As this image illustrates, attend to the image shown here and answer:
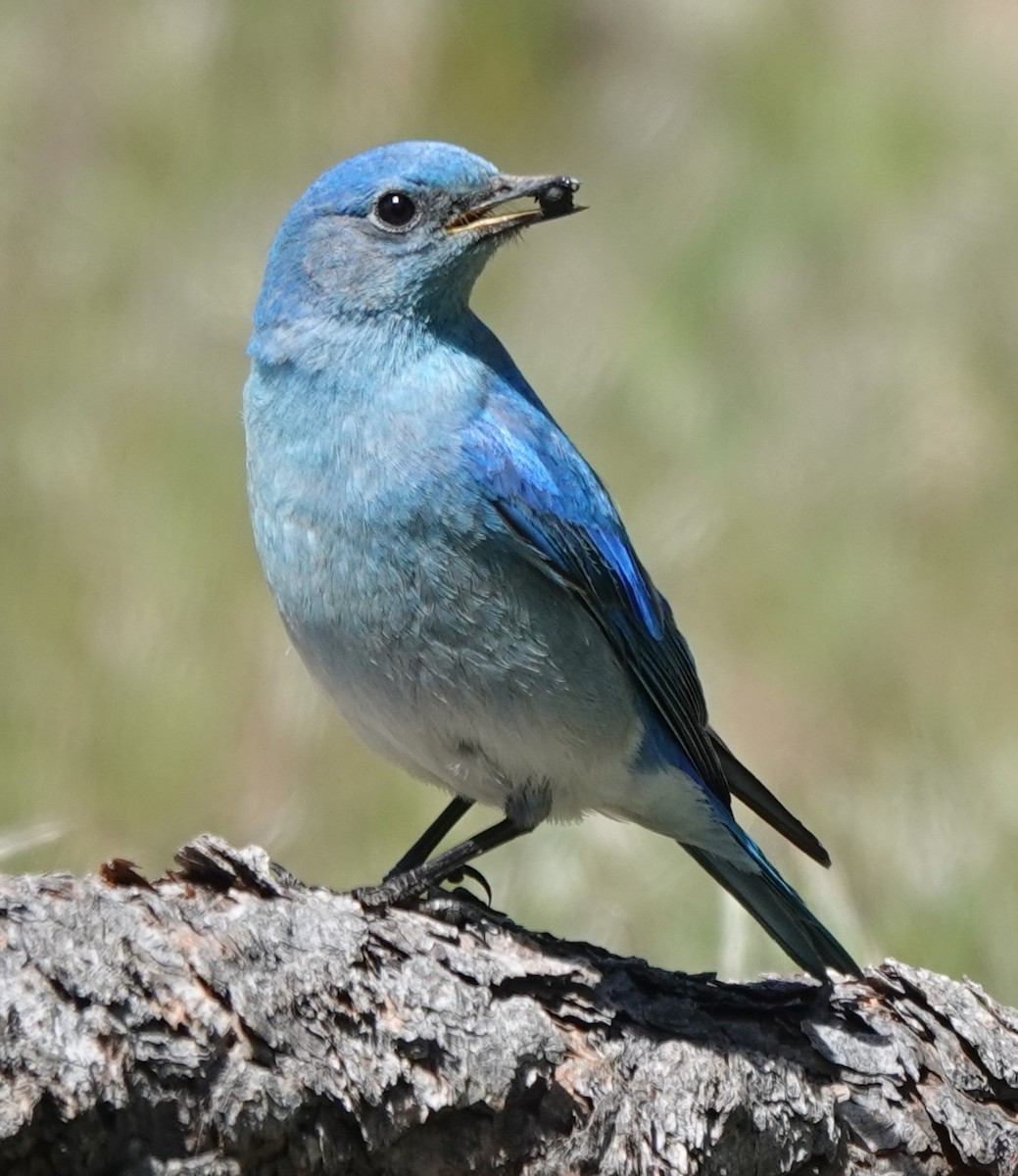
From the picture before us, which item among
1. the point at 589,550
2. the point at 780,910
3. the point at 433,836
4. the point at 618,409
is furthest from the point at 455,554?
the point at 618,409

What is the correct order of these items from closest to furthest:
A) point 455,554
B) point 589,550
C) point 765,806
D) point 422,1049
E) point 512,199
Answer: point 422,1049
point 455,554
point 765,806
point 589,550
point 512,199

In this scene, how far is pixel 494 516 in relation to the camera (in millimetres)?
4223

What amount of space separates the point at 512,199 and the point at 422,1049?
6.76ft

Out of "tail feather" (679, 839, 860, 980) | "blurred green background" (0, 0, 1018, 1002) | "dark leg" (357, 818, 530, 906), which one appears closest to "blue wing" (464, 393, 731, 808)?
"tail feather" (679, 839, 860, 980)

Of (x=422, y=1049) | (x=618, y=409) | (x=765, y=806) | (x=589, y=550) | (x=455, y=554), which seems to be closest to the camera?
(x=422, y=1049)

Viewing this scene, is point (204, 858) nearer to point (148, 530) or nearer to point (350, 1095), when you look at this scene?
point (350, 1095)

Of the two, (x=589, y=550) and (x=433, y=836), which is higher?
(x=589, y=550)

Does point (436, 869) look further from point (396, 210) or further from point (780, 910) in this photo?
point (396, 210)

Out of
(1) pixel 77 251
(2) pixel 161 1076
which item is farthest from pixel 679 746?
(1) pixel 77 251

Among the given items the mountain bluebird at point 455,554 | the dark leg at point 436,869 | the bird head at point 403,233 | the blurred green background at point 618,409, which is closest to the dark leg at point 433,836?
the mountain bluebird at point 455,554

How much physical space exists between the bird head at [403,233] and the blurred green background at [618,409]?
1277mm

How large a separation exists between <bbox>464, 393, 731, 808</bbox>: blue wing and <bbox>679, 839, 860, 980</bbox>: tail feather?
15 cm

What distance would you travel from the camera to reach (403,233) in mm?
4609

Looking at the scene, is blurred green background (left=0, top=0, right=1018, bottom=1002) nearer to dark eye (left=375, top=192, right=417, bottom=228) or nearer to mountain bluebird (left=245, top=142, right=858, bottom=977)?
mountain bluebird (left=245, top=142, right=858, bottom=977)
